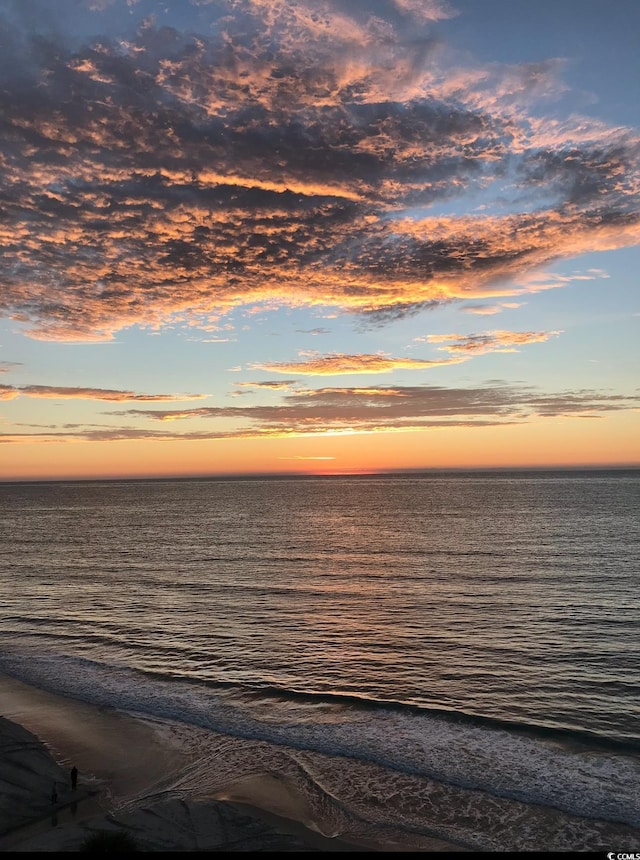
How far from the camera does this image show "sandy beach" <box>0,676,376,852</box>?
632 inches

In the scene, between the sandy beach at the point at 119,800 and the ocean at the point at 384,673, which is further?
the ocean at the point at 384,673

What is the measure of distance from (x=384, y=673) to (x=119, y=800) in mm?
15357

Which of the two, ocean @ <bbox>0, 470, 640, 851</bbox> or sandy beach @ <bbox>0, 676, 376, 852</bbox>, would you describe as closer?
sandy beach @ <bbox>0, 676, 376, 852</bbox>

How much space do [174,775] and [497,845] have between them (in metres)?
11.3

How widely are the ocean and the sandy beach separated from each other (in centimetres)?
98

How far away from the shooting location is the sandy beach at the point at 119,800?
16047mm

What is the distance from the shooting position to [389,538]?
294ft

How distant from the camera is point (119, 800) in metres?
19.6

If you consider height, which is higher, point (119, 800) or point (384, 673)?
point (119, 800)

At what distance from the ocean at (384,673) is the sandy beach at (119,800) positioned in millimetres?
976

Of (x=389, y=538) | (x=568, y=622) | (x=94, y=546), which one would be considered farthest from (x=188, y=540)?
(x=568, y=622)

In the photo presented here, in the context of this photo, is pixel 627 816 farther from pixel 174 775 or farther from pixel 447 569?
pixel 447 569

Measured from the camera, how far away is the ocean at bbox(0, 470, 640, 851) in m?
19.5

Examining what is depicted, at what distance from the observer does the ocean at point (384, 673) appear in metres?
19.5
